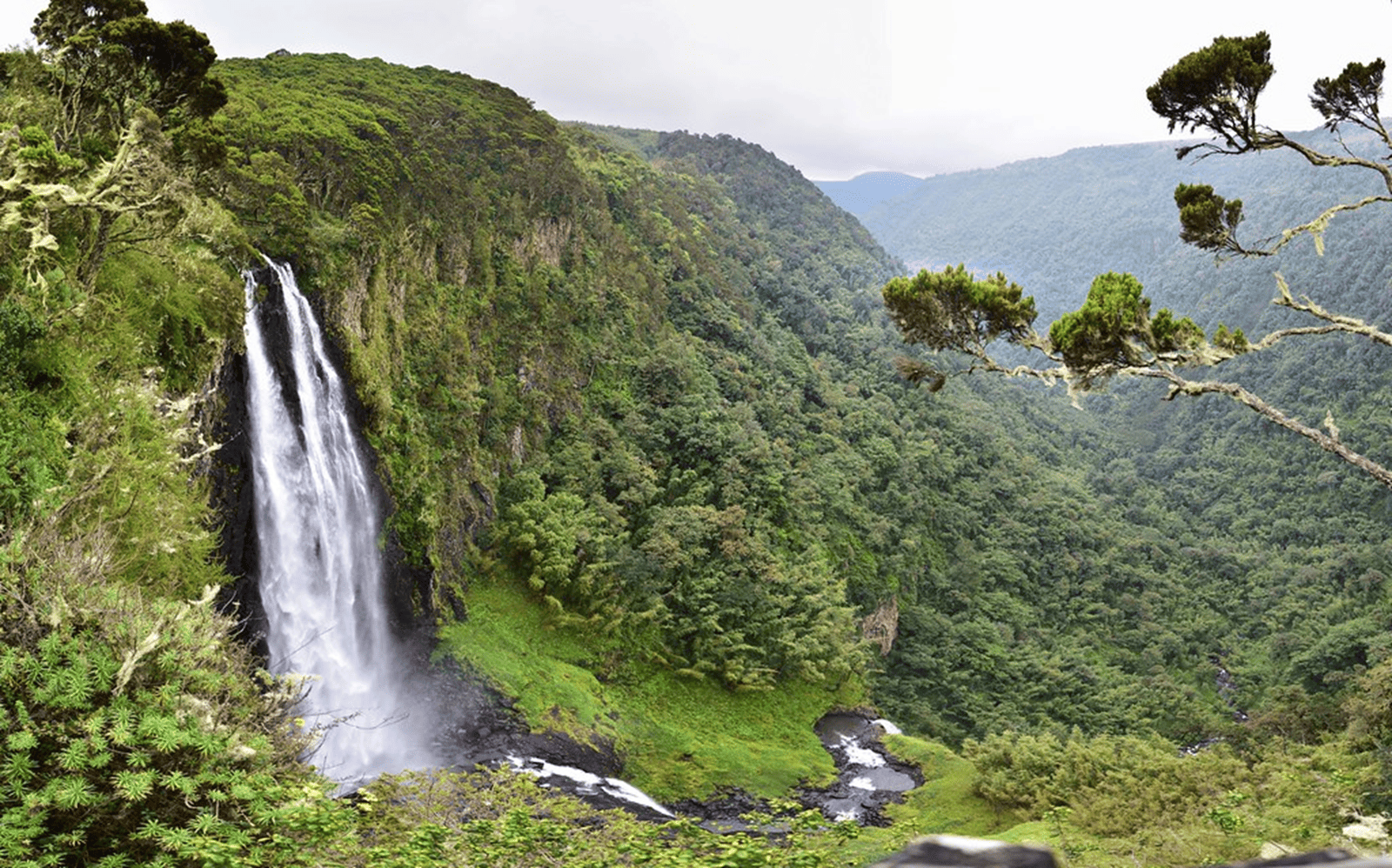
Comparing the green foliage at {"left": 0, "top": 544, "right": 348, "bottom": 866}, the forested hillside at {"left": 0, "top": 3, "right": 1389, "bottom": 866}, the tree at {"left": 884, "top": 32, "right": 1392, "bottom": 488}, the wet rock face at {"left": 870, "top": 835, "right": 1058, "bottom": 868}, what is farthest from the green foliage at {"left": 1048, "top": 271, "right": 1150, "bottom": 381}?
the green foliage at {"left": 0, "top": 544, "right": 348, "bottom": 866}

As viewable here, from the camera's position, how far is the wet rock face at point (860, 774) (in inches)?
768

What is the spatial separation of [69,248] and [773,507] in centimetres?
2332

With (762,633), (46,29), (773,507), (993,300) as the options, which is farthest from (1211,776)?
(46,29)

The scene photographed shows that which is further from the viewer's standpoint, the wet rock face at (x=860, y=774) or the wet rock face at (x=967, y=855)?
the wet rock face at (x=860, y=774)

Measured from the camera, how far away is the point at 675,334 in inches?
1359

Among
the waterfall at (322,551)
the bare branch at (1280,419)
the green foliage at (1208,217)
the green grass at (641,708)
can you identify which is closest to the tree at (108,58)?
the waterfall at (322,551)

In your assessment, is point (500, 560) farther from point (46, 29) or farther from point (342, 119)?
point (46, 29)

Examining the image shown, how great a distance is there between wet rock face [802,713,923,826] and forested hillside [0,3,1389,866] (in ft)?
2.46

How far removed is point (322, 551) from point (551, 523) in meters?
8.02

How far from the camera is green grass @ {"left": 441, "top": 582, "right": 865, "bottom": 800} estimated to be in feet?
63.5

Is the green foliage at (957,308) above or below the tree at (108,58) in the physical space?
below

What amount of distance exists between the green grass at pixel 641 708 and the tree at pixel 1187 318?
539 inches

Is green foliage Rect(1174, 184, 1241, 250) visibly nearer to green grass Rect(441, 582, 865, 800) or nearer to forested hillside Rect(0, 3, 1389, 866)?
forested hillside Rect(0, 3, 1389, 866)

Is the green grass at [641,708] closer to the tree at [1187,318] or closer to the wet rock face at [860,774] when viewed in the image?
the wet rock face at [860,774]
